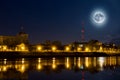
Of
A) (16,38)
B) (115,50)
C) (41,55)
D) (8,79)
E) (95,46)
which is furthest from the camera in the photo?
(115,50)

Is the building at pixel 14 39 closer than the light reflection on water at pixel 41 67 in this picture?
No

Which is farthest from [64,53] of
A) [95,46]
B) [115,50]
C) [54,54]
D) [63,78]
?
[63,78]

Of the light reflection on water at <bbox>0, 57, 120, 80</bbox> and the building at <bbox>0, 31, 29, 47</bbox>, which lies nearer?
the light reflection on water at <bbox>0, 57, 120, 80</bbox>

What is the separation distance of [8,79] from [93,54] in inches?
2851

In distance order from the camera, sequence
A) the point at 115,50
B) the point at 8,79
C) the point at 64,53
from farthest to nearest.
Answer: the point at 115,50 → the point at 64,53 → the point at 8,79

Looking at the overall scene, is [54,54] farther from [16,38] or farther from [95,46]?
[95,46]

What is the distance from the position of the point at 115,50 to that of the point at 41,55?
156ft

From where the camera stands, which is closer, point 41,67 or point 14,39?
point 41,67

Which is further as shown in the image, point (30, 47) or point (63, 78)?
point (30, 47)

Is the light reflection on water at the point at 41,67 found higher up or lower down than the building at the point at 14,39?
lower down

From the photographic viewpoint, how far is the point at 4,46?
3777 inches

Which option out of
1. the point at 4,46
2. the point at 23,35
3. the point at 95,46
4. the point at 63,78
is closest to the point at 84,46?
the point at 95,46

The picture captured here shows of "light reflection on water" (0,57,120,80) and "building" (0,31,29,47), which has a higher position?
"building" (0,31,29,47)

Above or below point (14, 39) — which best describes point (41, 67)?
Result: below
